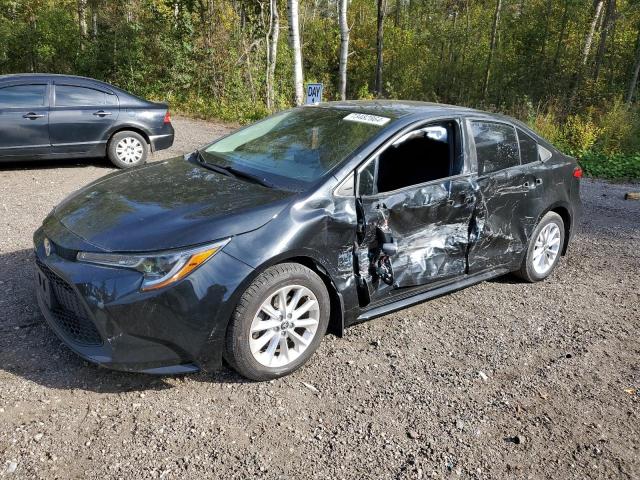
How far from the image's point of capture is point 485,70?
27719 millimetres

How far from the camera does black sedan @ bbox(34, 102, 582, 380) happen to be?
9.41ft

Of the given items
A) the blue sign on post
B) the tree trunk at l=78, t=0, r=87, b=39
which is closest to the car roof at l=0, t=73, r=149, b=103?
the blue sign on post

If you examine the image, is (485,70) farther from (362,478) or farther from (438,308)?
(362,478)

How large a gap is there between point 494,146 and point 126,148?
20.8 ft

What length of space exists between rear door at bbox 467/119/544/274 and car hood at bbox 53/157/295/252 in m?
1.71

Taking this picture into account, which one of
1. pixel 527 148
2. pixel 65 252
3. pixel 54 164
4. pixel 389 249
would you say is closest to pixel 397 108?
pixel 389 249

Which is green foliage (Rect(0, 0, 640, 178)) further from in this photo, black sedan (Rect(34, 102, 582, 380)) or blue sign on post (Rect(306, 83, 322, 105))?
black sedan (Rect(34, 102, 582, 380))

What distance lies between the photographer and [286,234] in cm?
312

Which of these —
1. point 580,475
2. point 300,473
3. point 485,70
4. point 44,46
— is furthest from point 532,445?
point 485,70

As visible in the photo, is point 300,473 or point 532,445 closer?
point 300,473

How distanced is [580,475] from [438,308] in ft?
6.07

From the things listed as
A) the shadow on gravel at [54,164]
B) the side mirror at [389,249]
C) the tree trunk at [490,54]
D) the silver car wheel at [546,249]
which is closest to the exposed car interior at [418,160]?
the side mirror at [389,249]

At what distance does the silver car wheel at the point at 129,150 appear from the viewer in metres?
8.59

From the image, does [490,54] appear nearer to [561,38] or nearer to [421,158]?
[561,38]
